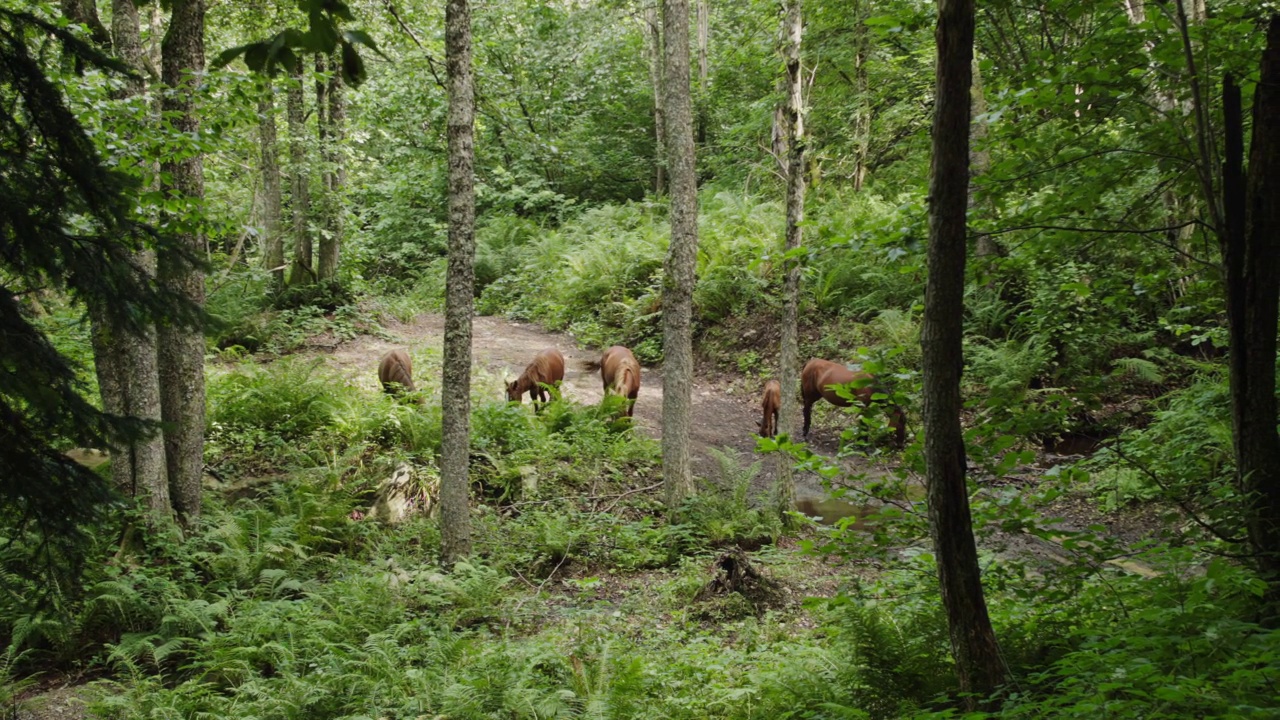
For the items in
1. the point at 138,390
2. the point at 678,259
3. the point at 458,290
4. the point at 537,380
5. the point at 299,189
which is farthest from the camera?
the point at 299,189

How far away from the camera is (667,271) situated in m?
9.20

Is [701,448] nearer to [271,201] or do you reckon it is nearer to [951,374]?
[951,374]

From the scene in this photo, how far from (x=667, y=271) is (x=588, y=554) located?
339 cm

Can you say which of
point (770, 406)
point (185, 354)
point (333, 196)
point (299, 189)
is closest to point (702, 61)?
point (333, 196)

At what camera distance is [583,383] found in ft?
49.1

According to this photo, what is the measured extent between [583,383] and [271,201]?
25.9ft

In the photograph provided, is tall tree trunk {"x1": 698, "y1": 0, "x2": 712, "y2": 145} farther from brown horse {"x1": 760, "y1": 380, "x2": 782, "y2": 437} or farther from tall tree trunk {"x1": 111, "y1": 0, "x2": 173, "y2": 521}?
tall tree trunk {"x1": 111, "y1": 0, "x2": 173, "y2": 521}

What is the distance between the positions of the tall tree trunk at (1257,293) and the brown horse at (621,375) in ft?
28.8

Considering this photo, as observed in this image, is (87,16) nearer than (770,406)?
Yes

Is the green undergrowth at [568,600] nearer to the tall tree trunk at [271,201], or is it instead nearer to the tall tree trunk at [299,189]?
the tall tree trunk at [299,189]

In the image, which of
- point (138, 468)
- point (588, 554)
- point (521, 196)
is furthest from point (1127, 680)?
point (521, 196)

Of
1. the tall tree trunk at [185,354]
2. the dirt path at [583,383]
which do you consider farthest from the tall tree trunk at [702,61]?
the tall tree trunk at [185,354]

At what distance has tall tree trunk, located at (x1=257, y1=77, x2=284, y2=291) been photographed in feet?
51.3

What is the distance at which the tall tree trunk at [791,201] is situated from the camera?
8.70 m
